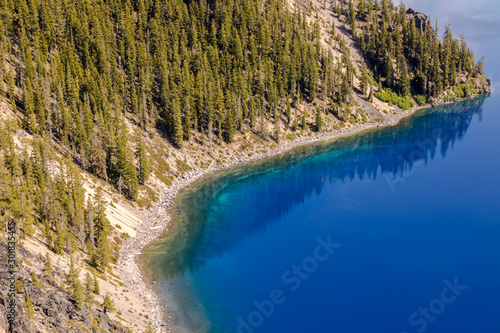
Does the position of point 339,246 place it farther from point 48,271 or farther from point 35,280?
point 35,280

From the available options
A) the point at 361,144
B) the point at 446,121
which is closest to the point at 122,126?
the point at 361,144

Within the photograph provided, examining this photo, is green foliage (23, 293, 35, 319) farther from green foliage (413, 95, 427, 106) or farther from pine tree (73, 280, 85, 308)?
green foliage (413, 95, 427, 106)

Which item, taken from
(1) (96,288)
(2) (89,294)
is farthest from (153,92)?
(2) (89,294)

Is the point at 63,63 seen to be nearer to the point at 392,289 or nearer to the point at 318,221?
the point at 318,221

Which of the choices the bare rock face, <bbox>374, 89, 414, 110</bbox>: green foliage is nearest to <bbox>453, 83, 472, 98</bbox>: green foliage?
<bbox>374, 89, 414, 110</bbox>: green foliage

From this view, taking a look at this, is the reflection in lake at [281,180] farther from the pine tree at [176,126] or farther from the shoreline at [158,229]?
the pine tree at [176,126]

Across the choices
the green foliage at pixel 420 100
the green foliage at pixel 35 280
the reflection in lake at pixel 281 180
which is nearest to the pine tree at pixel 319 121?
the reflection in lake at pixel 281 180
